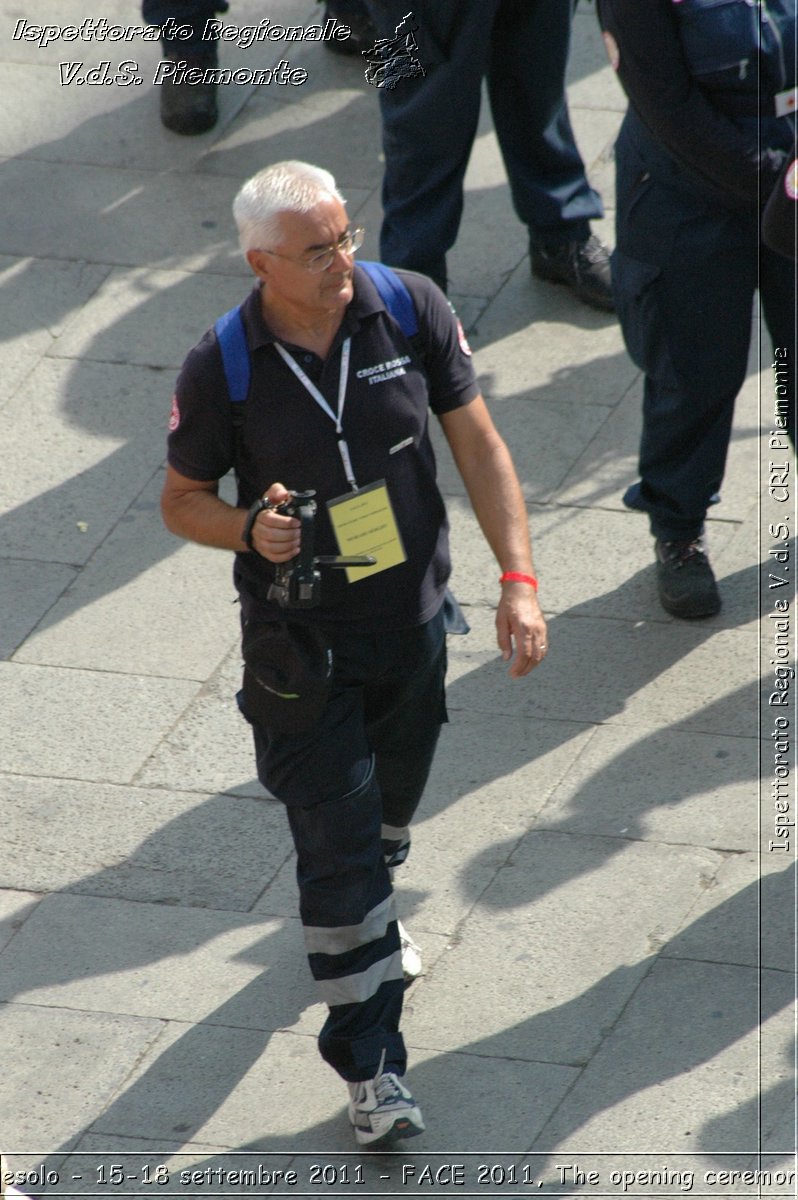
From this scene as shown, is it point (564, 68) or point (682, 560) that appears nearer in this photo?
point (682, 560)

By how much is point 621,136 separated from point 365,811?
244 centimetres

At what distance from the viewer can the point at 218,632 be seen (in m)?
5.67

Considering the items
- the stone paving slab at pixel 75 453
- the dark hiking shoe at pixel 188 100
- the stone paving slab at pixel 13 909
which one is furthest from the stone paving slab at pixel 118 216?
the stone paving slab at pixel 13 909

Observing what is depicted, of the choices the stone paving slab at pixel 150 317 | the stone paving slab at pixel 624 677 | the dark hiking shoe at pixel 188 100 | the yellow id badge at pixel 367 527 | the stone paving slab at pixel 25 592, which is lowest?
the stone paving slab at pixel 624 677

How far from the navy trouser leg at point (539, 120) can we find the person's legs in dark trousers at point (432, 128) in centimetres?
29

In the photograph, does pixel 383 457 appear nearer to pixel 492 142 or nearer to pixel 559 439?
pixel 559 439

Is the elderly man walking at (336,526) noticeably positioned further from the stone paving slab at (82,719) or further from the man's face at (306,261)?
the stone paving slab at (82,719)

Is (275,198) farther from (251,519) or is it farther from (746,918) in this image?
Result: (746,918)

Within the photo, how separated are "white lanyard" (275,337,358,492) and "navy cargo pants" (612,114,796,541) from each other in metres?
1.63

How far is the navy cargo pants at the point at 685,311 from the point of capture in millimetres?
5105

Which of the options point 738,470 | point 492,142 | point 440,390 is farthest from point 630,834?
point 492,142

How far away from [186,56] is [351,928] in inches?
212

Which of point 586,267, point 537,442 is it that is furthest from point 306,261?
point 586,267

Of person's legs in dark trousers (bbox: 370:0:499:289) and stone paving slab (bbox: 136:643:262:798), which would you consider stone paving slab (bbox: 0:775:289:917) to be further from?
person's legs in dark trousers (bbox: 370:0:499:289)
